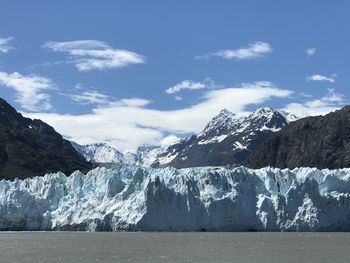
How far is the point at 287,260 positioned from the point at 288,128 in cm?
15509

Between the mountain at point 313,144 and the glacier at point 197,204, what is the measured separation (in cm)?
10131

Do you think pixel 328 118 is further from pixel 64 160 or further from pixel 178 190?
pixel 178 190

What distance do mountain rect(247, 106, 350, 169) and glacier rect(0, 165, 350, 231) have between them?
101311 millimetres

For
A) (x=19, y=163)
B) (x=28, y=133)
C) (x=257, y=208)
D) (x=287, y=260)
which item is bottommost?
(x=287, y=260)

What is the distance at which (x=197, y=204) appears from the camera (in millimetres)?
70000

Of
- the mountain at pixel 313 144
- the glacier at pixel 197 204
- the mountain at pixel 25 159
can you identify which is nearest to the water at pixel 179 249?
the glacier at pixel 197 204

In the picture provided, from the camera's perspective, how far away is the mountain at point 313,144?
175875mm

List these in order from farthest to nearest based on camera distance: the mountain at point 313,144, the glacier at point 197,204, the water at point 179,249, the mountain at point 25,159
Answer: the mountain at point 313,144, the mountain at point 25,159, the glacier at point 197,204, the water at point 179,249

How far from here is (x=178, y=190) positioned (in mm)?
71312

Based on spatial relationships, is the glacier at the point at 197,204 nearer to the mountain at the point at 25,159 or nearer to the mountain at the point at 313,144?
the mountain at the point at 25,159

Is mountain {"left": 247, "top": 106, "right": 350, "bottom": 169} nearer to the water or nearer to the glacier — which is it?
the glacier

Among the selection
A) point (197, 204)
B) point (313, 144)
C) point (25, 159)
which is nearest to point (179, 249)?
point (197, 204)

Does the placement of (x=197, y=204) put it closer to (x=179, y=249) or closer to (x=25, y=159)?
(x=179, y=249)

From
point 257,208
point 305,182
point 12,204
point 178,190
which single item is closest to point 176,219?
point 178,190
